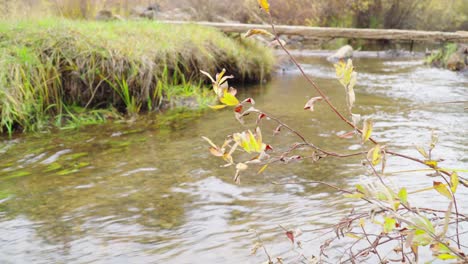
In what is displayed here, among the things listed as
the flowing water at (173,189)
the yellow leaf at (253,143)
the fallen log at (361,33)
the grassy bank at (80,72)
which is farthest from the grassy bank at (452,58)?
the yellow leaf at (253,143)

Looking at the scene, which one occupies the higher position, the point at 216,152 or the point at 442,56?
the point at 216,152

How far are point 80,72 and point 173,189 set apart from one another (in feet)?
8.22

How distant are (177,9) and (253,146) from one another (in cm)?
1412

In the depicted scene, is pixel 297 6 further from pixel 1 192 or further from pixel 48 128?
pixel 1 192

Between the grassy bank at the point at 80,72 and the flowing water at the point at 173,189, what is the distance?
0.40 m

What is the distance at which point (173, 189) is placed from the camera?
2982mm

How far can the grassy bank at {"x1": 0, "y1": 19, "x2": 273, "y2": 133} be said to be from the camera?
4.64m

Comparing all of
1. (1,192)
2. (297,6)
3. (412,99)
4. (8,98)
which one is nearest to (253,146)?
(1,192)

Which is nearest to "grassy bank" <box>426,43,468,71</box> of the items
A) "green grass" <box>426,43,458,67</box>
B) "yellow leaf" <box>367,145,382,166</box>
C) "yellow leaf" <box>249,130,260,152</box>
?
"green grass" <box>426,43,458,67</box>

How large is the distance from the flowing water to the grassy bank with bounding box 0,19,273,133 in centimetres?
40

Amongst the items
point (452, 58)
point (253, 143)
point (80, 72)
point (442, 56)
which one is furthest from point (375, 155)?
point (442, 56)

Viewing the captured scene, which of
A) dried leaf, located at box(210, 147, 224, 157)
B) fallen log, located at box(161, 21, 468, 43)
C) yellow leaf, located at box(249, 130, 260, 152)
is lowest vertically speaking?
fallen log, located at box(161, 21, 468, 43)

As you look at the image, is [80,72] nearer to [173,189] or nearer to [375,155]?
[173,189]

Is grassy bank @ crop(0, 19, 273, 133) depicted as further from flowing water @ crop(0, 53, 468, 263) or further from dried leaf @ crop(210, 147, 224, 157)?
dried leaf @ crop(210, 147, 224, 157)
